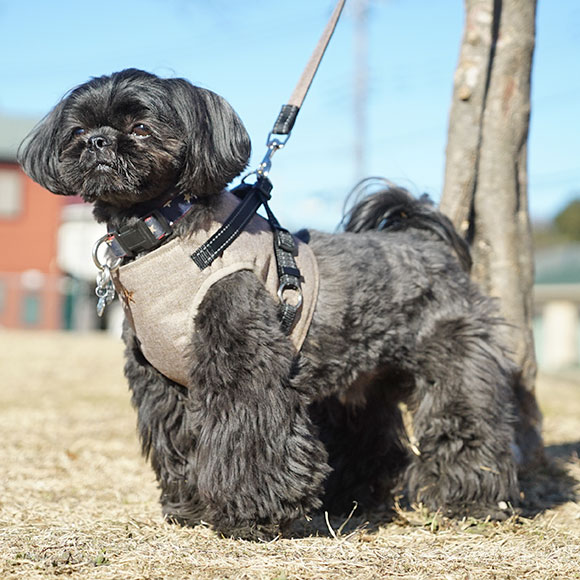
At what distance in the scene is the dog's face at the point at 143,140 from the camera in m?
3.16

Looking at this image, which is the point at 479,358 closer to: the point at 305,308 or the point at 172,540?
the point at 305,308

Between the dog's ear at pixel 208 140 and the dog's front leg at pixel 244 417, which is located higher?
the dog's ear at pixel 208 140

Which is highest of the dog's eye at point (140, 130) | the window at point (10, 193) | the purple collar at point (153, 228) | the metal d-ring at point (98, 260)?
the window at point (10, 193)

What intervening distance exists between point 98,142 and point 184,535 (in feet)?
5.80

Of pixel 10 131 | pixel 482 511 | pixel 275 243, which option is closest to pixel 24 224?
pixel 10 131

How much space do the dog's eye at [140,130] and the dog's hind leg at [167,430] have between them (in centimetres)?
95

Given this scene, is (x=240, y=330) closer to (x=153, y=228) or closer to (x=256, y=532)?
(x=153, y=228)

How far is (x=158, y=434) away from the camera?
3.67 meters

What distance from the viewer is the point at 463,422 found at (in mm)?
4000

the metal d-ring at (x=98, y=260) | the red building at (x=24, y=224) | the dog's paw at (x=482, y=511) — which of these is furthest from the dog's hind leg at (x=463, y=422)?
the red building at (x=24, y=224)

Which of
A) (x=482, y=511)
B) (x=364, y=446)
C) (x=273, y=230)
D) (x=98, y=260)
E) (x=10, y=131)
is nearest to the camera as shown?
(x=98, y=260)

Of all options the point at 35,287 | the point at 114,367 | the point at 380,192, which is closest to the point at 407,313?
the point at 380,192

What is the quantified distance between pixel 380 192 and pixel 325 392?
143cm

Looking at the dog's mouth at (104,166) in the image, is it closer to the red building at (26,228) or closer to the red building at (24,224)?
the red building at (26,228)
